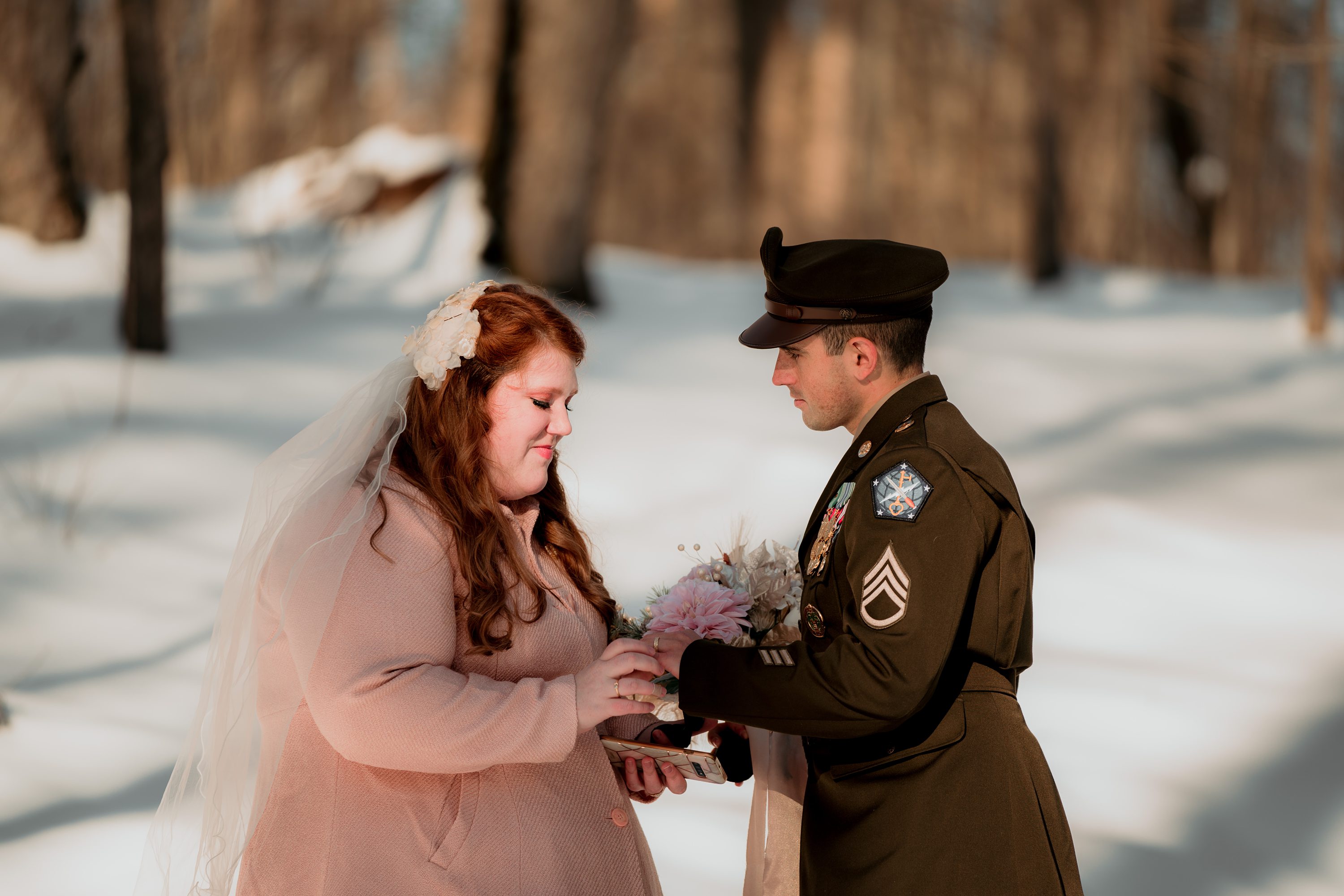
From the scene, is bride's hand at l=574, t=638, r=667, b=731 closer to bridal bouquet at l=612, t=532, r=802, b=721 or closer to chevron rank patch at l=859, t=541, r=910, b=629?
bridal bouquet at l=612, t=532, r=802, b=721

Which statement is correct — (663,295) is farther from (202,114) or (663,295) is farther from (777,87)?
(777,87)

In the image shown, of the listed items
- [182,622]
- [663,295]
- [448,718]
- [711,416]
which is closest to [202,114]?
[663,295]

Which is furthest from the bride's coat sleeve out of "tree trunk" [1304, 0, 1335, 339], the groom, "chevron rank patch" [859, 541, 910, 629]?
"tree trunk" [1304, 0, 1335, 339]

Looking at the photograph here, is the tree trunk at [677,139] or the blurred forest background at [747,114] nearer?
the blurred forest background at [747,114]

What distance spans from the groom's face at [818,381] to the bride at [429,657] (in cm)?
45

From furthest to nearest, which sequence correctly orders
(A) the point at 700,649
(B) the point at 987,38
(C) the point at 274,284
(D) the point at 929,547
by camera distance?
(B) the point at 987,38 < (C) the point at 274,284 < (A) the point at 700,649 < (D) the point at 929,547

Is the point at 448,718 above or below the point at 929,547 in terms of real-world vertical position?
below

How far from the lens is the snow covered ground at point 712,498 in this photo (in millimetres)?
4957

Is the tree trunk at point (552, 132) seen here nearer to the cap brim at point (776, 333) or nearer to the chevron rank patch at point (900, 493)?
the cap brim at point (776, 333)

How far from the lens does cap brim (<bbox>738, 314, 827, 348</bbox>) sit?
2.52 metres

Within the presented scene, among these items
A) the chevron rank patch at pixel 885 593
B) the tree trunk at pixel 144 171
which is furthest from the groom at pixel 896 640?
the tree trunk at pixel 144 171

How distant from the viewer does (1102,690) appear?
6.12 meters

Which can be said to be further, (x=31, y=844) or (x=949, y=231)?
(x=949, y=231)

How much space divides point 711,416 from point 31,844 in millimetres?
5601
